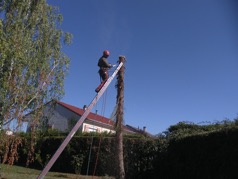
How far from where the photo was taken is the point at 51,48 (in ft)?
63.5

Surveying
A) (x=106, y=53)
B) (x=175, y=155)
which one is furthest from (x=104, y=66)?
(x=175, y=155)

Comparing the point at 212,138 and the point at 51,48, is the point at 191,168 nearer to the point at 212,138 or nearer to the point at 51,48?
the point at 212,138

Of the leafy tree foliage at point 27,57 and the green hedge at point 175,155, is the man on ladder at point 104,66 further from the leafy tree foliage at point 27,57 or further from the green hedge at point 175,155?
the leafy tree foliage at point 27,57

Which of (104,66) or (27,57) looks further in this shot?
(27,57)

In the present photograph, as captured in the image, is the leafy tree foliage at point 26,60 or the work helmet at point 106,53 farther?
the leafy tree foliage at point 26,60

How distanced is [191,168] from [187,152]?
2.20ft

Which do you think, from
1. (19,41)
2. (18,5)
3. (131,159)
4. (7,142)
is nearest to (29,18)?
(18,5)

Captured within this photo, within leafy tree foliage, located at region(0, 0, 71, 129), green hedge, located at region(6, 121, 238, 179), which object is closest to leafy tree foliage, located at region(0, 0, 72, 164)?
leafy tree foliage, located at region(0, 0, 71, 129)

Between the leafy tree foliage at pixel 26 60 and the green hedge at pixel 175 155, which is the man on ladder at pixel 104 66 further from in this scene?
the leafy tree foliage at pixel 26 60

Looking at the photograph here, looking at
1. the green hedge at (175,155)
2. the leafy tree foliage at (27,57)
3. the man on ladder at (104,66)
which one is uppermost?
the leafy tree foliage at (27,57)

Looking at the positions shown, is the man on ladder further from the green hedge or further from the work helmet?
the green hedge

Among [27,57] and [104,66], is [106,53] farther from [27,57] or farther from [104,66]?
[27,57]

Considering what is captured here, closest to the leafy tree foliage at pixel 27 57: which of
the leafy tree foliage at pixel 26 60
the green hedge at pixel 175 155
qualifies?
the leafy tree foliage at pixel 26 60

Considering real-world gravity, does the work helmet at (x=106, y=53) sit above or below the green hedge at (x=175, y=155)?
above
